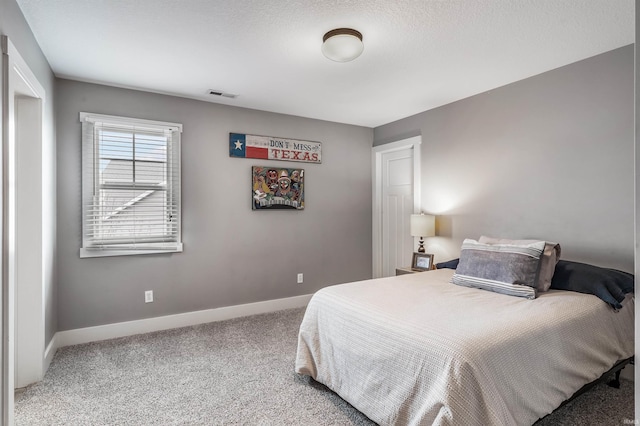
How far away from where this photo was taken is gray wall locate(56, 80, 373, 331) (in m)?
3.15

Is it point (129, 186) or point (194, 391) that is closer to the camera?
point (194, 391)

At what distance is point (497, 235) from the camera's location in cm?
335

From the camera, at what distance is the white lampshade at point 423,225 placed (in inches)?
148

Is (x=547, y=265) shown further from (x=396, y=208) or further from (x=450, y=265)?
(x=396, y=208)

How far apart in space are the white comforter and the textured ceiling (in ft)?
5.78

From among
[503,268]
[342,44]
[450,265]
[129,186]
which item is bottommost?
[450,265]

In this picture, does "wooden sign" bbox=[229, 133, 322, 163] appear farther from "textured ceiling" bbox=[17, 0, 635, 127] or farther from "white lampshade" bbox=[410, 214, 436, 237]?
"white lampshade" bbox=[410, 214, 436, 237]

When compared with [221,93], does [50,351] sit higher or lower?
lower

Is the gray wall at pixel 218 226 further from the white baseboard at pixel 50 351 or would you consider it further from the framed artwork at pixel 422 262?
the framed artwork at pixel 422 262

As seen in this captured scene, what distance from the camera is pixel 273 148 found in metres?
4.14

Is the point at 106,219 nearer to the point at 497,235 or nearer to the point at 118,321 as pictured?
the point at 118,321

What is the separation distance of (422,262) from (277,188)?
6.13 feet

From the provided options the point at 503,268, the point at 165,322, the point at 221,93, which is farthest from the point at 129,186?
the point at 503,268

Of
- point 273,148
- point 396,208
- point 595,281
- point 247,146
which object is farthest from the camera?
point 396,208
